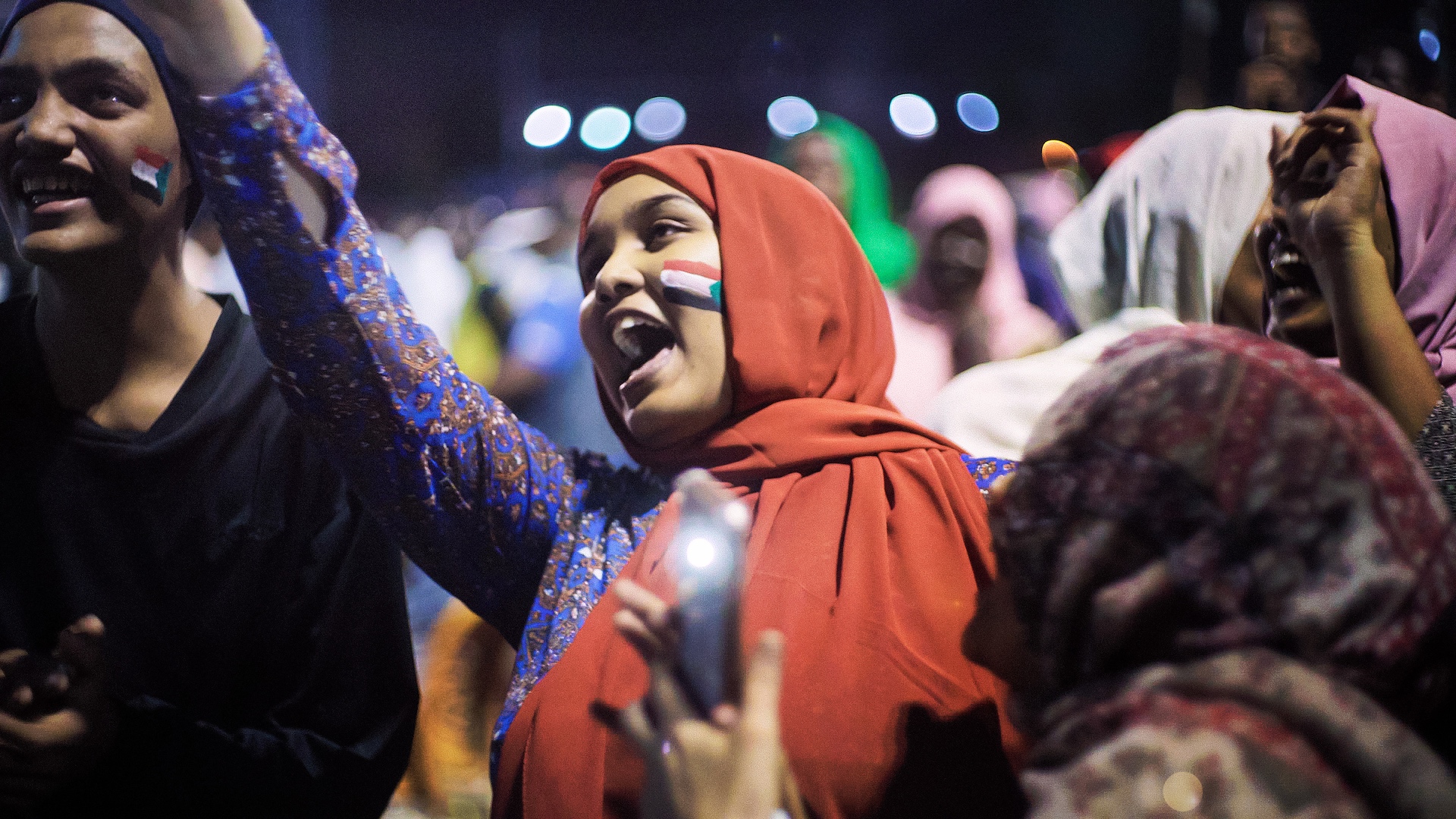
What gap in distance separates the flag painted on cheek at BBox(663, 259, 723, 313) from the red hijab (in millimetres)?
→ 19

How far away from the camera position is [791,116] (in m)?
2.04

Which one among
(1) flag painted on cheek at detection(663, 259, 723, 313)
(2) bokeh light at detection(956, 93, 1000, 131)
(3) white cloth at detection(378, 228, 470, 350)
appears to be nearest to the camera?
(1) flag painted on cheek at detection(663, 259, 723, 313)

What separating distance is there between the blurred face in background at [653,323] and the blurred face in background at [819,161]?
1110 millimetres

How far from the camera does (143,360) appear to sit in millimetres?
1193

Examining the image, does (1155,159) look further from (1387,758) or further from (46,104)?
(46,104)

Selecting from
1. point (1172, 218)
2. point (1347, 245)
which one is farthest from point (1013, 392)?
point (1347, 245)

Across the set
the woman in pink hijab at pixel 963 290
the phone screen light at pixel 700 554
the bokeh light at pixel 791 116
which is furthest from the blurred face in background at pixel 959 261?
the phone screen light at pixel 700 554

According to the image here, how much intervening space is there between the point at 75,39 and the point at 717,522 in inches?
34.1

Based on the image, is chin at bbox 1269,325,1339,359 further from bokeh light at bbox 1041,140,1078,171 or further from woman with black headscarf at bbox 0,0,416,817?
woman with black headscarf at bbox 0,0,416,817

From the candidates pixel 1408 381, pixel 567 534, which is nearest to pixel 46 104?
pixel 567 534

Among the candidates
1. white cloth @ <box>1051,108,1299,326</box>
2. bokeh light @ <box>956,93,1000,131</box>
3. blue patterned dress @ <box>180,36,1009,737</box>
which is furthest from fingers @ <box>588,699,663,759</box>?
bokeh light @ <box>956,93,1000,131</box>

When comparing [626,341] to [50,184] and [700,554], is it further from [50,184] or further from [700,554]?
[50,184]

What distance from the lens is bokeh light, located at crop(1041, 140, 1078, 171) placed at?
6.16ft

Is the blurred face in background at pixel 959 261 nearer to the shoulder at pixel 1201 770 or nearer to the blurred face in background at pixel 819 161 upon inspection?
the blurred face in background at pixel 819 161
